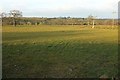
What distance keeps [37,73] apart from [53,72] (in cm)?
64

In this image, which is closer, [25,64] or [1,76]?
[1,76]

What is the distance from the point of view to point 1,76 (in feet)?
31.7

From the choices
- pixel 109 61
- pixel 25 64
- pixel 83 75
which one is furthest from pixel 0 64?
pixel 109 61

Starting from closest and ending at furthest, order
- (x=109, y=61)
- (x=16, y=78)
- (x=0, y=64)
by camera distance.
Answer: (x=16, y=78), (x=0, y=64), (x=109, y=61)

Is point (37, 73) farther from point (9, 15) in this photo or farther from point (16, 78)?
point (9, 15)

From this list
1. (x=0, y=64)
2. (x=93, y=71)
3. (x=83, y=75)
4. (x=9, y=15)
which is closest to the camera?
(x=83, y=75)

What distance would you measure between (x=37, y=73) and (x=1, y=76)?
4.31ft

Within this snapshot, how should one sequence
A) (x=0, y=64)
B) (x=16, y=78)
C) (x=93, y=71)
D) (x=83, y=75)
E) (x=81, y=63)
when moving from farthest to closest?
(x=81, y=63), (x=0, y=64), (x=93, y=71), (x=83, y=75), (x=16, y=78)

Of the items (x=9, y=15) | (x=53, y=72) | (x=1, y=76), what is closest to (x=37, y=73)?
(x=53, y=72)

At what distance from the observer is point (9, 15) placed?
12125 cm

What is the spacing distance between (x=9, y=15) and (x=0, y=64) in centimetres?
11130

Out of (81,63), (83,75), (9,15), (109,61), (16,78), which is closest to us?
(16,78)

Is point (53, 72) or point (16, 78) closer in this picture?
point (16, 78)

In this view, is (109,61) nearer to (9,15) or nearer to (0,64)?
(0,64)
